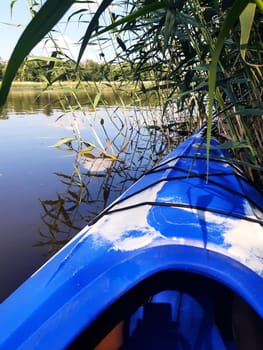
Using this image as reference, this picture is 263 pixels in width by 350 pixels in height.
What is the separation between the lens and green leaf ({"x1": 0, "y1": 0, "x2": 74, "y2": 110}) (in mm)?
249

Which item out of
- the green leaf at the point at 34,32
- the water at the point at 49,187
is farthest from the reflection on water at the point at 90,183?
the green leaf at the point at 34,32

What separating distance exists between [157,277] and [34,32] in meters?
0.84

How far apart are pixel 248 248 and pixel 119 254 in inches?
10.1

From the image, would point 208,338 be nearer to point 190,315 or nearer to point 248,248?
point 190,315

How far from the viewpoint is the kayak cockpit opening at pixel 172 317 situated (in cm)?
92

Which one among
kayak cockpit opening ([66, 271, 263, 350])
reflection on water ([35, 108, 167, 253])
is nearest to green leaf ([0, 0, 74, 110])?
kayak cockpit opening ([66, 271, 263, 350])

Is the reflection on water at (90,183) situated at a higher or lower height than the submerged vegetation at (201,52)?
lower

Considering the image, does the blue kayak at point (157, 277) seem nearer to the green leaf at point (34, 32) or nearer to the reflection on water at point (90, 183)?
the green leaf at point (34, 32)

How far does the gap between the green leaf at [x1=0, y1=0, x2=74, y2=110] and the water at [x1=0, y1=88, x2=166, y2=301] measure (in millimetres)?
1162

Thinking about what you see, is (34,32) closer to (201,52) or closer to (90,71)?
Answer: (201,52)

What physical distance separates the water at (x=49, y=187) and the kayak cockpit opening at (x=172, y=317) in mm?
511

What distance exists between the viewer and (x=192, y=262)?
0.65 meters

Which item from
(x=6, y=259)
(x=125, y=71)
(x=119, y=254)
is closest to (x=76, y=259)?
(x=119, y=254)

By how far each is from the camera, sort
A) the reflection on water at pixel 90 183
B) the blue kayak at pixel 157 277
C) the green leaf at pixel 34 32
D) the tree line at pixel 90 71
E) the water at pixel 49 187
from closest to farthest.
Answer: the green leaf at pixel 34 32 → the blue kayak at pixel 157 277 → the water at pixel 49 187 → the reflection on water at pixel 90 183 → the tree line at pixel 90 71
